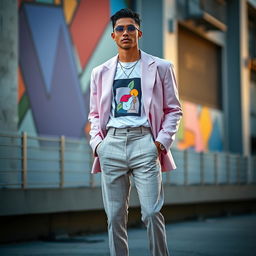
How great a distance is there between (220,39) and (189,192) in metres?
12.3

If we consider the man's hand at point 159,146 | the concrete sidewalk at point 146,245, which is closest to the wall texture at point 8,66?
the concrete sidewalk at point 146,245

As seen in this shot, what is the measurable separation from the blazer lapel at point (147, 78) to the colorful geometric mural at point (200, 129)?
A: 15851mm

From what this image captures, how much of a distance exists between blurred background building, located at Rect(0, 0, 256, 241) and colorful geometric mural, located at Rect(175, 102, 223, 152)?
0.04m

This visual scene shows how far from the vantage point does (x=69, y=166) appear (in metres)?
14.1

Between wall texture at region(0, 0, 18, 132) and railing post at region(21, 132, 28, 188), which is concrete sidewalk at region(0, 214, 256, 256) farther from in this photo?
wall texture at region(0, 0, 18, 132)

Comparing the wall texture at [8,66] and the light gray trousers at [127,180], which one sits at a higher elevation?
the wall texture at [8,66]

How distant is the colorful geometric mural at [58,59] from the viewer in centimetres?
1362

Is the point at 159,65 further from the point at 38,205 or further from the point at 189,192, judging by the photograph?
the point at 189,192

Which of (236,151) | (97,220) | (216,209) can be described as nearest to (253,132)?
(236,151)

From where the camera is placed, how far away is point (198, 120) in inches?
938

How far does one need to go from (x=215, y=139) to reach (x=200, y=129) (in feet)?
7.35

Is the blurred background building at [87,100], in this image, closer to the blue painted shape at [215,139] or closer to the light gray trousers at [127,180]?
the blue painted shape at [215,139]

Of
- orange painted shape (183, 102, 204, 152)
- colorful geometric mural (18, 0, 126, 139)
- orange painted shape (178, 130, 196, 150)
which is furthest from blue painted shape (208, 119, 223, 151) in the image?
colorful geometric mural (18, 0, 126, 139)

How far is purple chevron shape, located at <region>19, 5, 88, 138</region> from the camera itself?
44.8 feet
